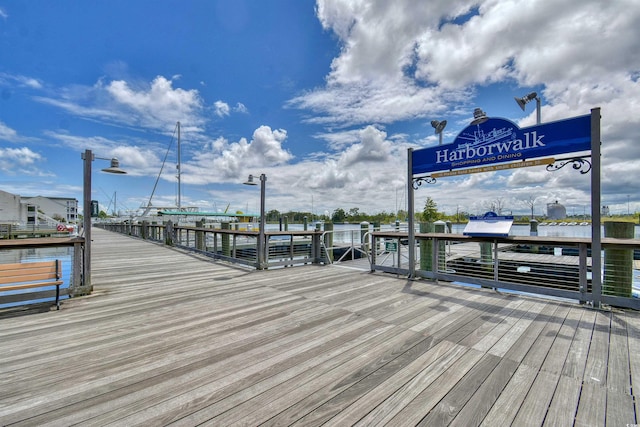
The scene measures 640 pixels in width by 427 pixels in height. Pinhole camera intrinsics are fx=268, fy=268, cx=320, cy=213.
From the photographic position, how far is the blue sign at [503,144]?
3.68 meters

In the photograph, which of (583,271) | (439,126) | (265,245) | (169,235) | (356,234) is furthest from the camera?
(356,234)

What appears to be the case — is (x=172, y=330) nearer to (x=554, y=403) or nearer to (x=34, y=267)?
(x=34, y=267)

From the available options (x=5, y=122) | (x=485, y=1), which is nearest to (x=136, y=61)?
(x=485, y=1)

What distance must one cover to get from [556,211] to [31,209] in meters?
84.5

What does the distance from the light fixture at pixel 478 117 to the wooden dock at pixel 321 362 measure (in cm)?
279

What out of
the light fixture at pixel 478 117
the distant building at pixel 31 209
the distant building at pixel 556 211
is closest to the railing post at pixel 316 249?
the light fixture at pixel 478 117

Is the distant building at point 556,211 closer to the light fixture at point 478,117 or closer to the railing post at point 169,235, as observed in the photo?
the light fixture at point 478,117

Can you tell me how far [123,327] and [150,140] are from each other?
36.0 meters

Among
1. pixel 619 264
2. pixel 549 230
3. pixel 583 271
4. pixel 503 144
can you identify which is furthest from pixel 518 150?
pixel 549 230

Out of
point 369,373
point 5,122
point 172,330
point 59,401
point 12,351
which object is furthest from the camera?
point 5,122

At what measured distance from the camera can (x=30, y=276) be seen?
3.34m

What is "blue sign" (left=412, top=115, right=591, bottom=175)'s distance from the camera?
3.68 metres

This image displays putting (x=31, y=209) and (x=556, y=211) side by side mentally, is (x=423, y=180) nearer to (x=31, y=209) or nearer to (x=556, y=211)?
(x=556, y=211)

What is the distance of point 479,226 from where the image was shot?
4469 millimetres
